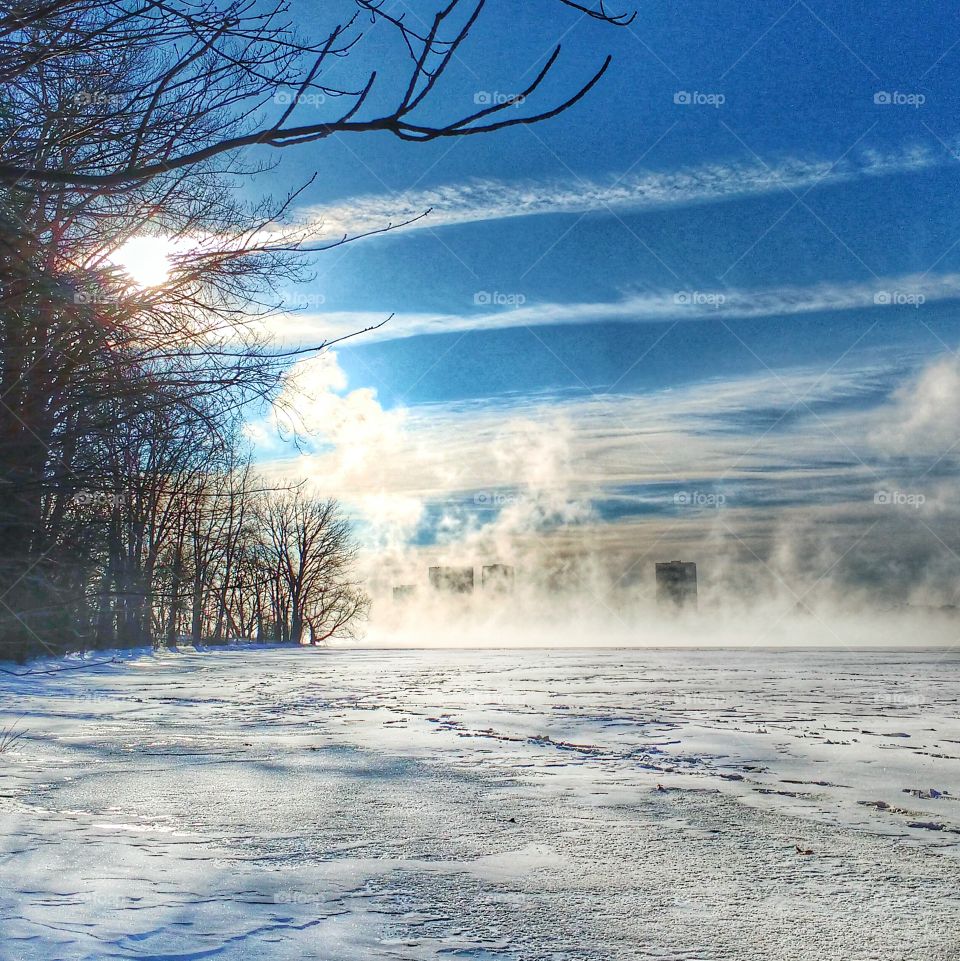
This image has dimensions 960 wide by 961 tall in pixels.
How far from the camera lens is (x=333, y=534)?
161 ft

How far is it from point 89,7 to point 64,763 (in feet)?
17.6

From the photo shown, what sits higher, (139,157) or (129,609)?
(139,157)

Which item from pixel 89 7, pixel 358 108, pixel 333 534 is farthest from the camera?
pixel 333 534

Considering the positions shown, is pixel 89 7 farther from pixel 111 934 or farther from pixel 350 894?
pixel 350 894

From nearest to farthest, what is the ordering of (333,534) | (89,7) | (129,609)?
1. (89,7)
2. (129,609)
3. (333,534)

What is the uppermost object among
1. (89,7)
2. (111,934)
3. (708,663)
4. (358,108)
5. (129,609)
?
(89,7)

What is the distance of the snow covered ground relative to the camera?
10.3 ft

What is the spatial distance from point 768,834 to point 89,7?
14.4 ft

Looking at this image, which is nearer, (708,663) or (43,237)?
(43,237)

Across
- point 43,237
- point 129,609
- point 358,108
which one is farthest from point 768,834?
point 43,237

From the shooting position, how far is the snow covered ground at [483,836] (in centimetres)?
315

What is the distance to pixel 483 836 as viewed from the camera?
4504 mm

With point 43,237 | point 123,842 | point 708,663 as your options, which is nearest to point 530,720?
point 123,842

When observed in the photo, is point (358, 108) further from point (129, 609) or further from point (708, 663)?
point (708, 663)
